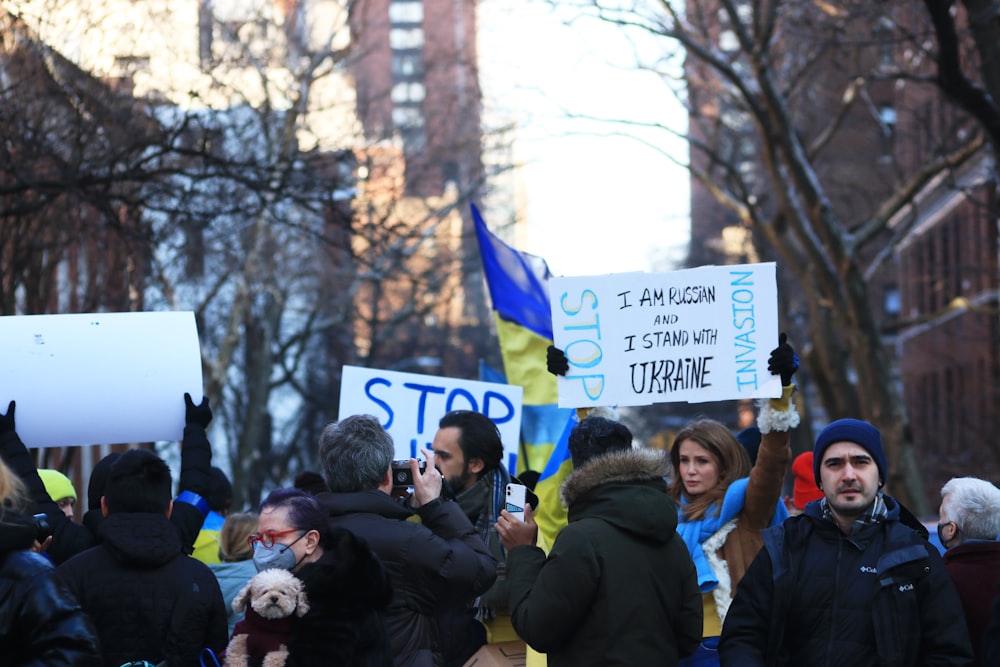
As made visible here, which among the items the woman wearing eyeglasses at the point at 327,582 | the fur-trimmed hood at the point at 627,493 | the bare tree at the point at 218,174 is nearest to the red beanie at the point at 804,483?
the fur-trimmed hood at the point at 627,493

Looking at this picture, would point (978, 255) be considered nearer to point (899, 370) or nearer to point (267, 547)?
point (899, 370)

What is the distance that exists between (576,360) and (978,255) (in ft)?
103

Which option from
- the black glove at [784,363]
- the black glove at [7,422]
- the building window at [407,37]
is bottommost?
the black glove at [7,422]

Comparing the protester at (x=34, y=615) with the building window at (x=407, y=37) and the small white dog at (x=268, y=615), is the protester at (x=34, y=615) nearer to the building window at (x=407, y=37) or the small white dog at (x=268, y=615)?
the small white dog at (x=268, y=615)

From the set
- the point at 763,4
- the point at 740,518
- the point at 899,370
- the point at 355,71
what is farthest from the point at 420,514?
the point at 899,370

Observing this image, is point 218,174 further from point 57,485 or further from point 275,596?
point 275,596

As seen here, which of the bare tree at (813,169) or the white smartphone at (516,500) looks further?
the bare tree at (813,169)

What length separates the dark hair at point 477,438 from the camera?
6.09 metres

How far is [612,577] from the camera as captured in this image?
15.8 feet

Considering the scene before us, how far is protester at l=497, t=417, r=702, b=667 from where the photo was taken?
4.76 meters

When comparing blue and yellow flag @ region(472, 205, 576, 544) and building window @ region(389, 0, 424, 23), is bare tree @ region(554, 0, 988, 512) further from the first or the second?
building window @ region(389, 0, 424, 23)

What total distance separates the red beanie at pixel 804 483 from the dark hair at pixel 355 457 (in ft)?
8.41

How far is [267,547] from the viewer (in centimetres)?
442

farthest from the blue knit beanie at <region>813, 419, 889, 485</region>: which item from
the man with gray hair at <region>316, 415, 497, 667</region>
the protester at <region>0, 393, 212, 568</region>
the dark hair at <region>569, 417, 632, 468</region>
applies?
the protester at <region>0, 393, 212, 568</region>
